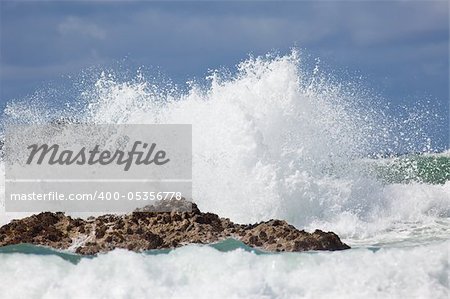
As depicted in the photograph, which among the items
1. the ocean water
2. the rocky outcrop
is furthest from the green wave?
the rocky outcrop

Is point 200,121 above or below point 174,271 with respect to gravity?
above

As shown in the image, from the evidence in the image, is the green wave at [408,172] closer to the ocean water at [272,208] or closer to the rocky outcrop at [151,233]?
the ocean water at [272,208]

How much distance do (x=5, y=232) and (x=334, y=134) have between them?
7.04m

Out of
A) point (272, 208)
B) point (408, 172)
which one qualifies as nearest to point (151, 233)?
point (272, 208)

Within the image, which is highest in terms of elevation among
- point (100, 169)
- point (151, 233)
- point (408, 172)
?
point (408, 172)

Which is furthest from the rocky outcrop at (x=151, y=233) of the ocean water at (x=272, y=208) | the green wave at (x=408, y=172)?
the green wave at (x=408, y=172)

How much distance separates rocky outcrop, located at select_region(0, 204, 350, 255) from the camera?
9.61 m

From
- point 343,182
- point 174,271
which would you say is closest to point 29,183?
point 343,182

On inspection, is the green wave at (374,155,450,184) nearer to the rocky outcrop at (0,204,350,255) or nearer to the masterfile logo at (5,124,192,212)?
the masterfile logo at (5,124,192,212)

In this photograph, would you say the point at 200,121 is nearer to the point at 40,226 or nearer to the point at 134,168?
the point at 134,168

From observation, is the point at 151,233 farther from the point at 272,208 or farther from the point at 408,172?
the point at 408,172

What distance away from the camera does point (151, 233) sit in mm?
9781

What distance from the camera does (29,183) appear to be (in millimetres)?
14711

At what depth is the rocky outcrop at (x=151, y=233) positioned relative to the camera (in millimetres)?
9609
